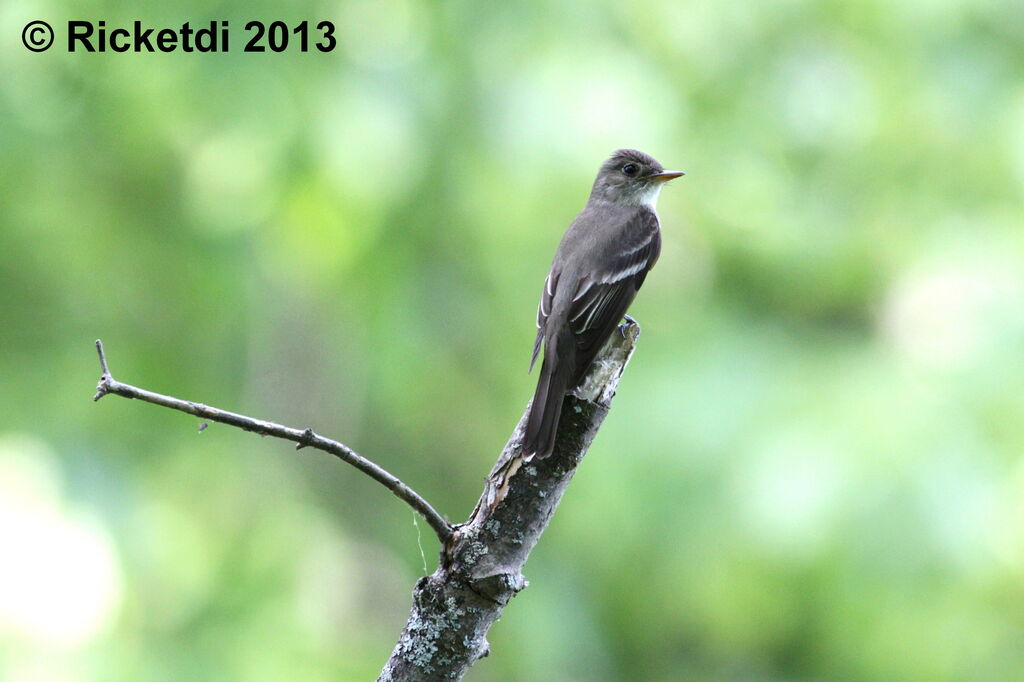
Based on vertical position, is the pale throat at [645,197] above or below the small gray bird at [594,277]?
above

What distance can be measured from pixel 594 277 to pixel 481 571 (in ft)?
5.43

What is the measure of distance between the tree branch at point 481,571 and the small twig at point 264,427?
0.45 ft

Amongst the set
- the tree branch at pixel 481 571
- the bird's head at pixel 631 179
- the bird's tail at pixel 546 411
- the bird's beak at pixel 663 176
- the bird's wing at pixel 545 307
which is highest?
A: the bird's head at pixel 631 179

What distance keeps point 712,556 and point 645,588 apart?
0.74 metres

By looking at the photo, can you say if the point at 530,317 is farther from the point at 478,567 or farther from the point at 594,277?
the point at 478,567

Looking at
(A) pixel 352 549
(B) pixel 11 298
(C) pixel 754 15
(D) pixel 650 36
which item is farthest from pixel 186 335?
(C) pixel 754 15

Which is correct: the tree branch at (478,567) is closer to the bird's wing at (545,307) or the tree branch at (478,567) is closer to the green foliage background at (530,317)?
the bird's wing at (545,307)

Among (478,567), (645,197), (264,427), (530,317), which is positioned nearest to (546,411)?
(478,567)

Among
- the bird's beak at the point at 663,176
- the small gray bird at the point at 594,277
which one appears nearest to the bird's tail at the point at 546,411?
the small gray bird at the point at 594,277

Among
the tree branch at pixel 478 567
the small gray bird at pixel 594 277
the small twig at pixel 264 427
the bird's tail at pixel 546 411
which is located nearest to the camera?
the small twig at pixel 264 427

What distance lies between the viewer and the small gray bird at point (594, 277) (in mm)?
2537

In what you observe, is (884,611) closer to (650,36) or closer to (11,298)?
(650,36)

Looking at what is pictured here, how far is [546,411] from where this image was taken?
2.31 m

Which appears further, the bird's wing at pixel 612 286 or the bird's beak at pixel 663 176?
the bird's beak at pixel 663 176
